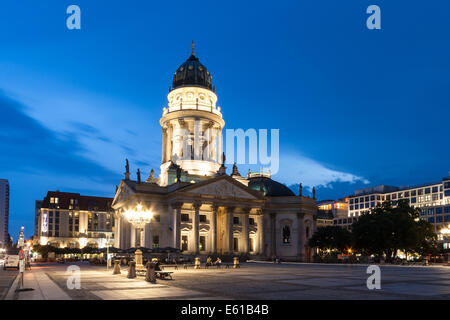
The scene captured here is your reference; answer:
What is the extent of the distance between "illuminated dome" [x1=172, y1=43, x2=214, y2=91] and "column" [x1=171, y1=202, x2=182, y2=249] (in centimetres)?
3204

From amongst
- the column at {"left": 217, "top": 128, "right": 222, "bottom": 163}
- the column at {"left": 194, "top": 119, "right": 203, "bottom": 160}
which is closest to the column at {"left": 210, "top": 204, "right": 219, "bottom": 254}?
the column at {"left": 194, "top": 119, "right": 203, "bottom": 160}

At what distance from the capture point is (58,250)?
107125mm

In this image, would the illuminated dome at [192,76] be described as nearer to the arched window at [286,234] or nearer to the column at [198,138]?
the column at [198,138]

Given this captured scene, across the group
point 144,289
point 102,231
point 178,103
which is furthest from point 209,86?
point 144,289

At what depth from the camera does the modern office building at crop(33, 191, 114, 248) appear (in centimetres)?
13862

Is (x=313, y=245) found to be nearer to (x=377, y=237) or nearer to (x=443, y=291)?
(x=377, y=237)

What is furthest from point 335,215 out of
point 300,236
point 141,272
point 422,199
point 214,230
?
point 141,272

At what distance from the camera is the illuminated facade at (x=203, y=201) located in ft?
268

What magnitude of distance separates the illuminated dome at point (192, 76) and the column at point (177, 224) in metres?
32.0

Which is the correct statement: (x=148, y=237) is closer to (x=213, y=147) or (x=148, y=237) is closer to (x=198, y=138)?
(x=198, y=138)

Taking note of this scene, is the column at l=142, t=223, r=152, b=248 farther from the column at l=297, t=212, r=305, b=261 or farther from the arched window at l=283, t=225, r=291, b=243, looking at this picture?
the column at l=297, t=212, r=305, b=261

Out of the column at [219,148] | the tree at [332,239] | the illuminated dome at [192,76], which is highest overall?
the illuminated dome at [192,76]

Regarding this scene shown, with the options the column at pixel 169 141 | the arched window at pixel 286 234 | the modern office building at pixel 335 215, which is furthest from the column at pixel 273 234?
the modern office building at pixel 335 215
